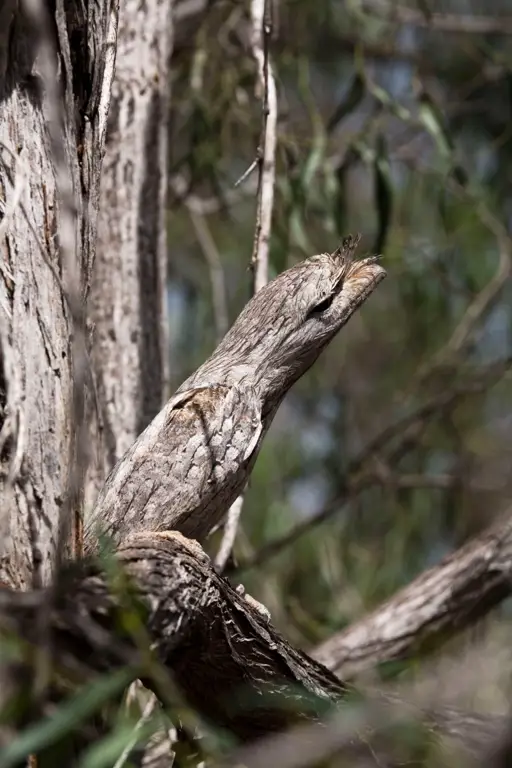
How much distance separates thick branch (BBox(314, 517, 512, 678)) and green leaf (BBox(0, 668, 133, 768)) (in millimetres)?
1387

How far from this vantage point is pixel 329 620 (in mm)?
3064

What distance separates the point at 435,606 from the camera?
7.54ft

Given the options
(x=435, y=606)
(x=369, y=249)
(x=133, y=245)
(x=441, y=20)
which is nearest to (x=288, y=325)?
(x=133, y=245)

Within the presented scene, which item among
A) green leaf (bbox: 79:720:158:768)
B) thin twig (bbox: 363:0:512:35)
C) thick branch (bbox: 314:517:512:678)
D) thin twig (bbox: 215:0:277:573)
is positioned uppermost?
thin twig (bbox: 363:0:512:35)

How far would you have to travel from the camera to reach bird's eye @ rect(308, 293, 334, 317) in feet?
5.90

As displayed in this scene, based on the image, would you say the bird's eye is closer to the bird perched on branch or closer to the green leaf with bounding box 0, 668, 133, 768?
the bird perched on branch

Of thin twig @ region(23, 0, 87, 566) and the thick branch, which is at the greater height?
thin twig @ region(23, 0, 87, 566)

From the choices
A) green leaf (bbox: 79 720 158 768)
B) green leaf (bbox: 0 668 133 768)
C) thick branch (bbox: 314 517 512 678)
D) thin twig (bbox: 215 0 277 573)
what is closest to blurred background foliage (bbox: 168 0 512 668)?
thick branch (bbox: 314 517 512 678)

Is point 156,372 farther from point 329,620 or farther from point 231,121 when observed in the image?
point 231,121

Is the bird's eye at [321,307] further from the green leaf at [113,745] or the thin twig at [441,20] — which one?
the thin twig at [441,20]

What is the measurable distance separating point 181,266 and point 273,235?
1.87 m

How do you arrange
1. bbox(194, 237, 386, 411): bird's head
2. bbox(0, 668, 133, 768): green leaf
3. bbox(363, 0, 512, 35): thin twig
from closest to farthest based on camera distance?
1. bbox(0, 668, 133, 768): green leaf
2. bbox(194, 237, 386, 411): bird's head
3. bbox(363, 0, 512, 35): thin twig

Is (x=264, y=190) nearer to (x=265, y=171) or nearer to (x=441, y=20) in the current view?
(x=265, y=171)

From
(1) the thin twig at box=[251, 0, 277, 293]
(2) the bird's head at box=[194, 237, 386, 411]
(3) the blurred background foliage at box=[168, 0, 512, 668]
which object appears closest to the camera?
(2) the bird's head at box=[194, 237, 386, 411]
